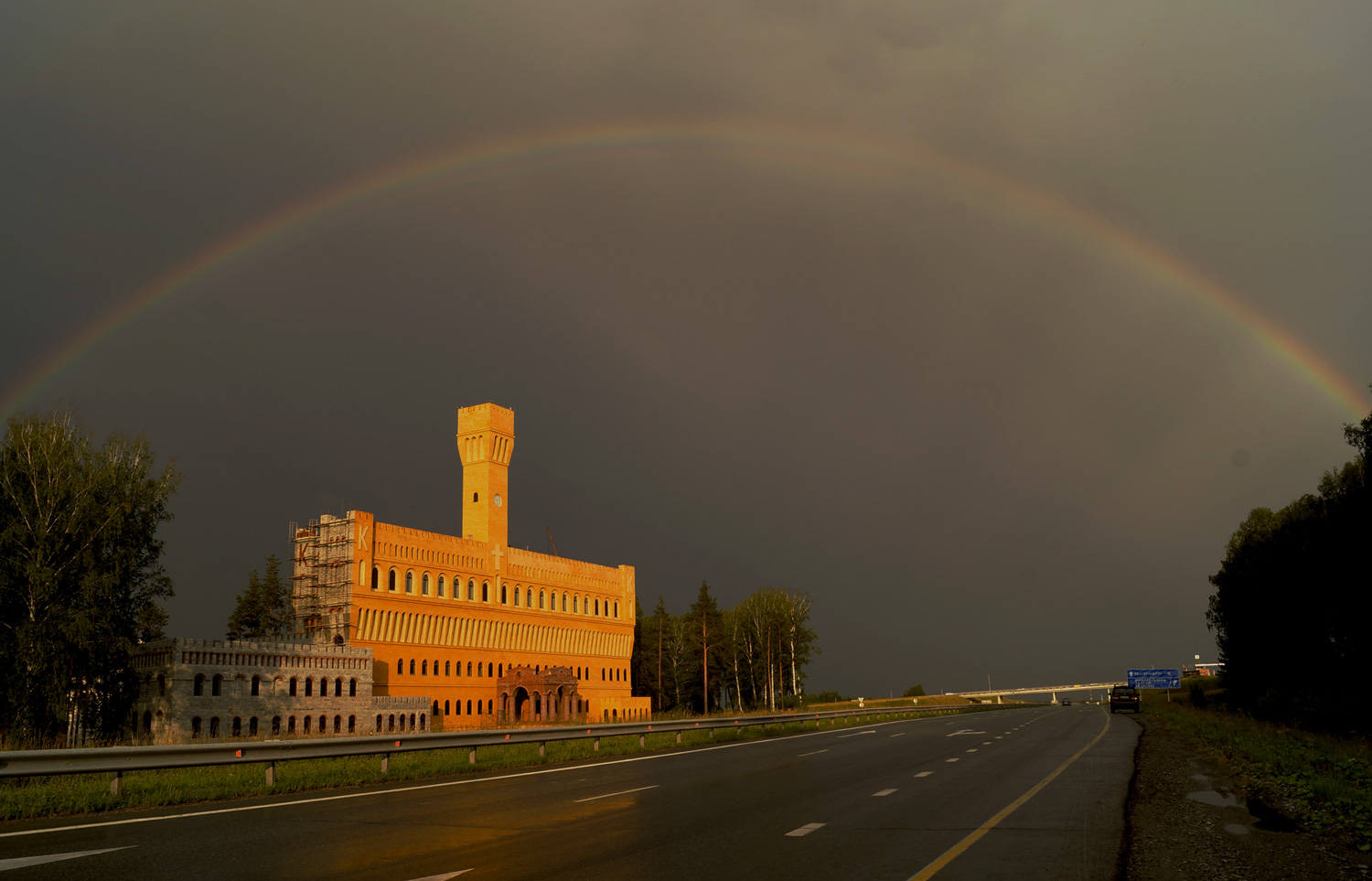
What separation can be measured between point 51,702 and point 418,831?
42302mm

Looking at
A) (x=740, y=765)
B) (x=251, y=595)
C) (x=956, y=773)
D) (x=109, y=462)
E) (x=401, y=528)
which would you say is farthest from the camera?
(x=251, y=595)

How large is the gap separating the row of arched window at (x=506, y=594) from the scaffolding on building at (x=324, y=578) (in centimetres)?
214

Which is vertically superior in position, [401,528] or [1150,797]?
[401,528]

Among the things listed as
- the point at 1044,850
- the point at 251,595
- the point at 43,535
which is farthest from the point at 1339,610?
the point at 251,595

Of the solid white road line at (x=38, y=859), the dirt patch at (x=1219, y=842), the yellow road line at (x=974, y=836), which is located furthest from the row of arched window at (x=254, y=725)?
the dirt patch at (x=1219, y=842)

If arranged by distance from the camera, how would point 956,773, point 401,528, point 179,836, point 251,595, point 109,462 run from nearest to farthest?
point 179,836 → point 956,773 → point 109,462 → point 401,528 → point 251,595

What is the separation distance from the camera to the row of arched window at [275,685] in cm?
6191

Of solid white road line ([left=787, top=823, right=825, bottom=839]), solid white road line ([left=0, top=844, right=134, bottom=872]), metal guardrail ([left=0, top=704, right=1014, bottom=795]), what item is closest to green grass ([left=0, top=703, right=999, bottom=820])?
metal guardrail ([left=0, top=704, right=1014, bottom=795])

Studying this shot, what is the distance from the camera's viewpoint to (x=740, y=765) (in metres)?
26.4

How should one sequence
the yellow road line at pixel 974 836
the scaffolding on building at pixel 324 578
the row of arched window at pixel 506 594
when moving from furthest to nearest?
the row of arched window at pixel 506 594, the scaffolding on building at pixel 324 578, the yellow road line at pixel 974 836

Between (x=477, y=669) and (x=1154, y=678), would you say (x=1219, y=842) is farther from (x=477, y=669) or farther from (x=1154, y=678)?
(x=1154, y=678)

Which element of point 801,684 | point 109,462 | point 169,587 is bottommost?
point 801,684

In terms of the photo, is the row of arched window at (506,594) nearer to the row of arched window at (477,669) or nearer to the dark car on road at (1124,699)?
the row of arched window at (477,669)

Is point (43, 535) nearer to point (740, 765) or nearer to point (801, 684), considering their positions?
point (740, 765)
